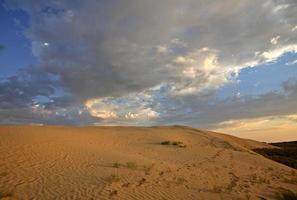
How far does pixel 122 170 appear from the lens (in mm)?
19750

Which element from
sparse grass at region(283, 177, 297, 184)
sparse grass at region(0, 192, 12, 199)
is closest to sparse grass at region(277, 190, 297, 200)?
sparse grass at region(283, 177, 297, 184)

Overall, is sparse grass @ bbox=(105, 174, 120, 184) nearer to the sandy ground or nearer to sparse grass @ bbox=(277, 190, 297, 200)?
the sandy ground

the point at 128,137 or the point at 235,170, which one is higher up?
the point at 128,137

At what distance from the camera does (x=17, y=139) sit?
85.4 feet

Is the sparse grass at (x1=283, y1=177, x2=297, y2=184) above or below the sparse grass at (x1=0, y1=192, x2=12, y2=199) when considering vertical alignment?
above

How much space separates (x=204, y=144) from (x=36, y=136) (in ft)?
54.2

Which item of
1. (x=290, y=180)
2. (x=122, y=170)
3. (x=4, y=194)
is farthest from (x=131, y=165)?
(x=290, y=180)

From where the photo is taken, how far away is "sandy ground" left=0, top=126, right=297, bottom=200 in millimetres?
15963

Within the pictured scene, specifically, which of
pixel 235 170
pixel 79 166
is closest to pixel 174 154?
pixel 235 170

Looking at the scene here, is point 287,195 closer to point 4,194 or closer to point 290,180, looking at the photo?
point 290,180

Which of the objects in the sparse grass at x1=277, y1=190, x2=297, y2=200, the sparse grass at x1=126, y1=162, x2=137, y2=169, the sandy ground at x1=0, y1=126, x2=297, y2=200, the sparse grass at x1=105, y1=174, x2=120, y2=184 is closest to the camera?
the sandy ground at x1=0, y1=126, x2=297, y2=200

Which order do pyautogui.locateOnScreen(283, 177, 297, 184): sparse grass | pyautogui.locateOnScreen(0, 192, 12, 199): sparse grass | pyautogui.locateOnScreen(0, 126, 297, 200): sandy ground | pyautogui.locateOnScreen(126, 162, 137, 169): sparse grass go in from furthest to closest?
pyautogui.locateOnScreen(283, 177, 297, 184): sparse grass
pyautogui.locateOnScreen(126, 162, 137, 169): sparse grass
pyautogui.locateOnScreen(0, 126, 297, 200): sandy ground
pyautogui.locateOnScreen(0, 192, 12, 199): sparse grass

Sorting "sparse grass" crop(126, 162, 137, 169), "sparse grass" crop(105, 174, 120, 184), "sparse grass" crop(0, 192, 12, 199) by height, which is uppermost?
"sparse grass" crop(126, 162, 137, 169)

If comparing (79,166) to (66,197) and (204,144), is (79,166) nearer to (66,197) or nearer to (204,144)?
(66,197)
